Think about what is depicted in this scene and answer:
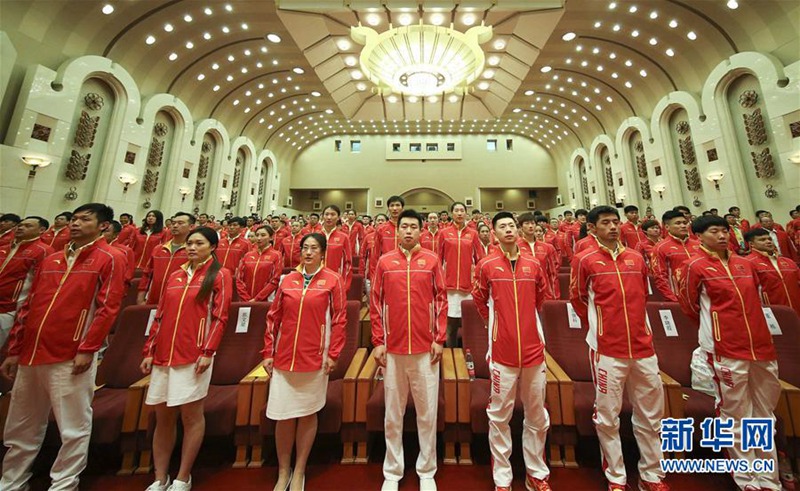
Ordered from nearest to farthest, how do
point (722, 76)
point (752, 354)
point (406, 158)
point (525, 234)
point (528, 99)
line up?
point (752, 354), point (525, 234), point (722, 76), point (528, 99), point (406, 158)

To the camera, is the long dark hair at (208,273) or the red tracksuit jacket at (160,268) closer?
the long dark hair at (208,273)

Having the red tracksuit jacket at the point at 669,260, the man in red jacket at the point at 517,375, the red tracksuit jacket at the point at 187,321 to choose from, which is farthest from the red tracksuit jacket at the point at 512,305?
the red tracksuit jacket at the point at 669,260

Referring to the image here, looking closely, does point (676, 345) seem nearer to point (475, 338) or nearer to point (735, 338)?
point (735, 338)

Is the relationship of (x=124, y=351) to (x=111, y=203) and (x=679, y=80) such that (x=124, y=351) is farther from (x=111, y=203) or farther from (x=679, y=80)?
(x=679, y=80)

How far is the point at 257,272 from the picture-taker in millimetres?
3865

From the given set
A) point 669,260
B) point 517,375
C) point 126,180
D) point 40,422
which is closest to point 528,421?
point 517,375

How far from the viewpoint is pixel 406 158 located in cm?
1964

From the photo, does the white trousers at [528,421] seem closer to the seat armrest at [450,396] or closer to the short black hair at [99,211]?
the seat armrest at [450,396]

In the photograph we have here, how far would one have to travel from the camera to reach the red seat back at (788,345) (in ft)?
7.74

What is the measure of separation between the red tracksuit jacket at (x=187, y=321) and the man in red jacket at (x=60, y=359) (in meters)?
0.38

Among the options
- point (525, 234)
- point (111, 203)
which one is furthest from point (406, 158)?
point (525, 234)

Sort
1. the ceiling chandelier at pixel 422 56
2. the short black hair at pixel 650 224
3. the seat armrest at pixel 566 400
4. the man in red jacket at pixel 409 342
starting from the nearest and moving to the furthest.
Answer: the man in red jacket at pixel 409 342, the seat armrest at pixel 566 400, the short black hair at pixel 650 224, the ceiling chandelier at pixel 422 56

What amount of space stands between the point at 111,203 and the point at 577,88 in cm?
1750

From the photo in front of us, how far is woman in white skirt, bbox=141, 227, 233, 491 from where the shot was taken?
1.90 m
